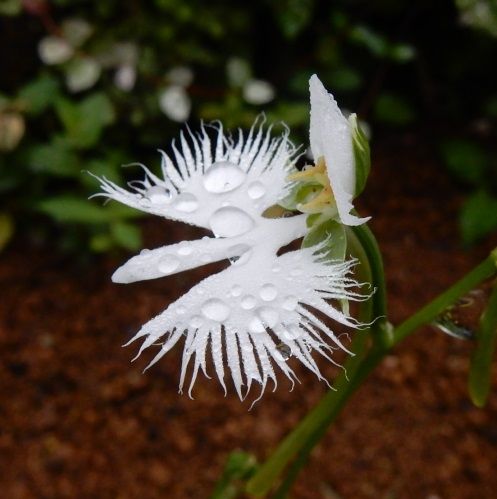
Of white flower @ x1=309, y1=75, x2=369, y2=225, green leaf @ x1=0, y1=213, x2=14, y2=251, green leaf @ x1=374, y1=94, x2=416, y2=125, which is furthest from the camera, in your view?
green leaf @ x1=374, y1=94, x2=416, y2=125

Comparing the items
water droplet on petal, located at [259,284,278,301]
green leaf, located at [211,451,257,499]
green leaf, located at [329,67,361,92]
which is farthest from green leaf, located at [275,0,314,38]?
water droplet on petal, located at [259,284,278,301]

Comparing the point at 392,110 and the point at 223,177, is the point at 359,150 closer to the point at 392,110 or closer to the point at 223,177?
the point at 223,177

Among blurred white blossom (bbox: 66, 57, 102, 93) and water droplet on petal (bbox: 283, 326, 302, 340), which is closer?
water droplet on petal (bbox: 283, 326, 302, 340)

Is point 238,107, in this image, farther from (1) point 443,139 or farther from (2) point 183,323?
(2) point 183,323

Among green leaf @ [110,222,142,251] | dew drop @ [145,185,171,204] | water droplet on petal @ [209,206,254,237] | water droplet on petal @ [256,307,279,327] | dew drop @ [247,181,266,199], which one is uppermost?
dew drop @ [247,181,266,199]

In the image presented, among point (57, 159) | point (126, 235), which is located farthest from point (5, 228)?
point (126, 235)

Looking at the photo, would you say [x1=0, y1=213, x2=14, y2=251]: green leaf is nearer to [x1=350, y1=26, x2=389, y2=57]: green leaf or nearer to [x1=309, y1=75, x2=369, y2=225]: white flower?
[x1=350, y1=26, x2=389, y2=57]: green leaf

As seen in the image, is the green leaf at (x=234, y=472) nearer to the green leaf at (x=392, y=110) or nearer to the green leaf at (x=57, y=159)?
the green leaf at (x=57, y=159)
